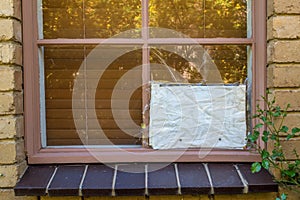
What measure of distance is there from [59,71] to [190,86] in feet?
2.17

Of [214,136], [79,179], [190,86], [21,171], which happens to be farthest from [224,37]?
[21,171]

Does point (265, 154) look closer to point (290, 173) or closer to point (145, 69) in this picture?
point (290, 173)

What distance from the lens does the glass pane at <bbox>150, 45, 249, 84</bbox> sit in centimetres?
166

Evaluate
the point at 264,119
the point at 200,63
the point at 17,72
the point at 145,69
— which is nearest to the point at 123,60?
the point at 145,69

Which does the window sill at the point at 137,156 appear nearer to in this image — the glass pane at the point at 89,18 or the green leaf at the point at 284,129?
the green leaf at the point at 284,129

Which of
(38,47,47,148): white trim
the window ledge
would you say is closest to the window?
(38,47,47,148): white trim

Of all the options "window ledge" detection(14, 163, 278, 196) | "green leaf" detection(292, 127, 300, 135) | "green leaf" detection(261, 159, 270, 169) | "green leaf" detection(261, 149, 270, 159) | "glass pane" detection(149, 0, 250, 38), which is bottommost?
"window ledge" detection(14, 163, 278, 196)

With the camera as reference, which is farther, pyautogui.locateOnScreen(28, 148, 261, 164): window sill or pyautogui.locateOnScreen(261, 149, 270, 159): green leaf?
pyautogui.locateOnScreen(28, 148, 261, 164): window sill

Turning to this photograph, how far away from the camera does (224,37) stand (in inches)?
65.9

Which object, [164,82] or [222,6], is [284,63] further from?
[164,82]

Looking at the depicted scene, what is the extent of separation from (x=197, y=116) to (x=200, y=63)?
27 centimetres

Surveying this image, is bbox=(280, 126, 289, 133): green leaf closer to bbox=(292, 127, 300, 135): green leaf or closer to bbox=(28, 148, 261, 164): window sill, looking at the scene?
bbox=(292, 127, 300, 135): green leaf

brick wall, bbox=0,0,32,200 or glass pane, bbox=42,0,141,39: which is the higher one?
glass pane, bbox=42,0,141,39

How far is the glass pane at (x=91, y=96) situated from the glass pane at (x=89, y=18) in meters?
0.08
